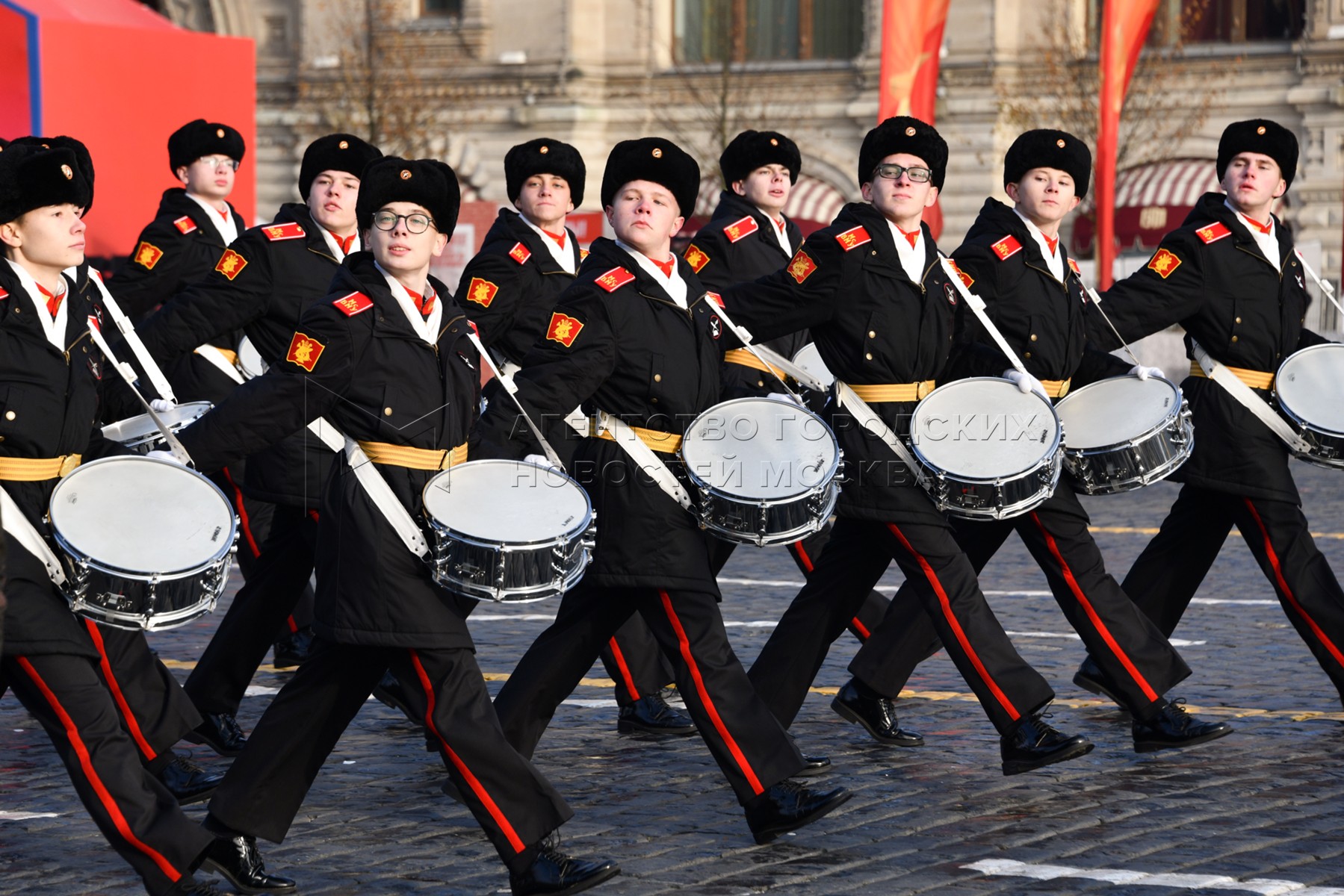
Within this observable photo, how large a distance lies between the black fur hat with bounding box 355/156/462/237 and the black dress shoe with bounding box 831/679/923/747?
2419 mm

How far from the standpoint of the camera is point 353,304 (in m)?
5.64

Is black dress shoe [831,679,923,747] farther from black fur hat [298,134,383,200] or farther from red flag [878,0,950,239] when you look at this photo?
red flag [878,0,950,239]

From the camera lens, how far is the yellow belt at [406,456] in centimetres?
566

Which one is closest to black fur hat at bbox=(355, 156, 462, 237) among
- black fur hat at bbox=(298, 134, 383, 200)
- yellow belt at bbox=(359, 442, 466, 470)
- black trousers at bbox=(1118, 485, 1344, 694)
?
yellow belt at bbox=(359, 442, 466, 470)

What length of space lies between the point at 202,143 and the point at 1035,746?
4.38m

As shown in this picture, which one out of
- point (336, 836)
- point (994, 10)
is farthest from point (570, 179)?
point (994, 10)

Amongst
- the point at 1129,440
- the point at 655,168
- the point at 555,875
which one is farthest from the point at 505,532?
the point at 1129,440

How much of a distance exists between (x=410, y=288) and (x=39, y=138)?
1092mm

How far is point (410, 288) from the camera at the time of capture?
5762 mm

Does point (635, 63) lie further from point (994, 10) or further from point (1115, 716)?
point (1115, 716)

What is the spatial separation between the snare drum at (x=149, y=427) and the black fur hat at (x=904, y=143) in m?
2.19

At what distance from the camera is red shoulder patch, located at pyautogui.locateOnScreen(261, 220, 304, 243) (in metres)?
7.95

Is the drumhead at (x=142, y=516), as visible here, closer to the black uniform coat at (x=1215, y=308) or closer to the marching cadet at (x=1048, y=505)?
the marching cadet at (x=1048, y=505)

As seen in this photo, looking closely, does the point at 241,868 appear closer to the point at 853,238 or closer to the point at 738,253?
the point at 853,238
